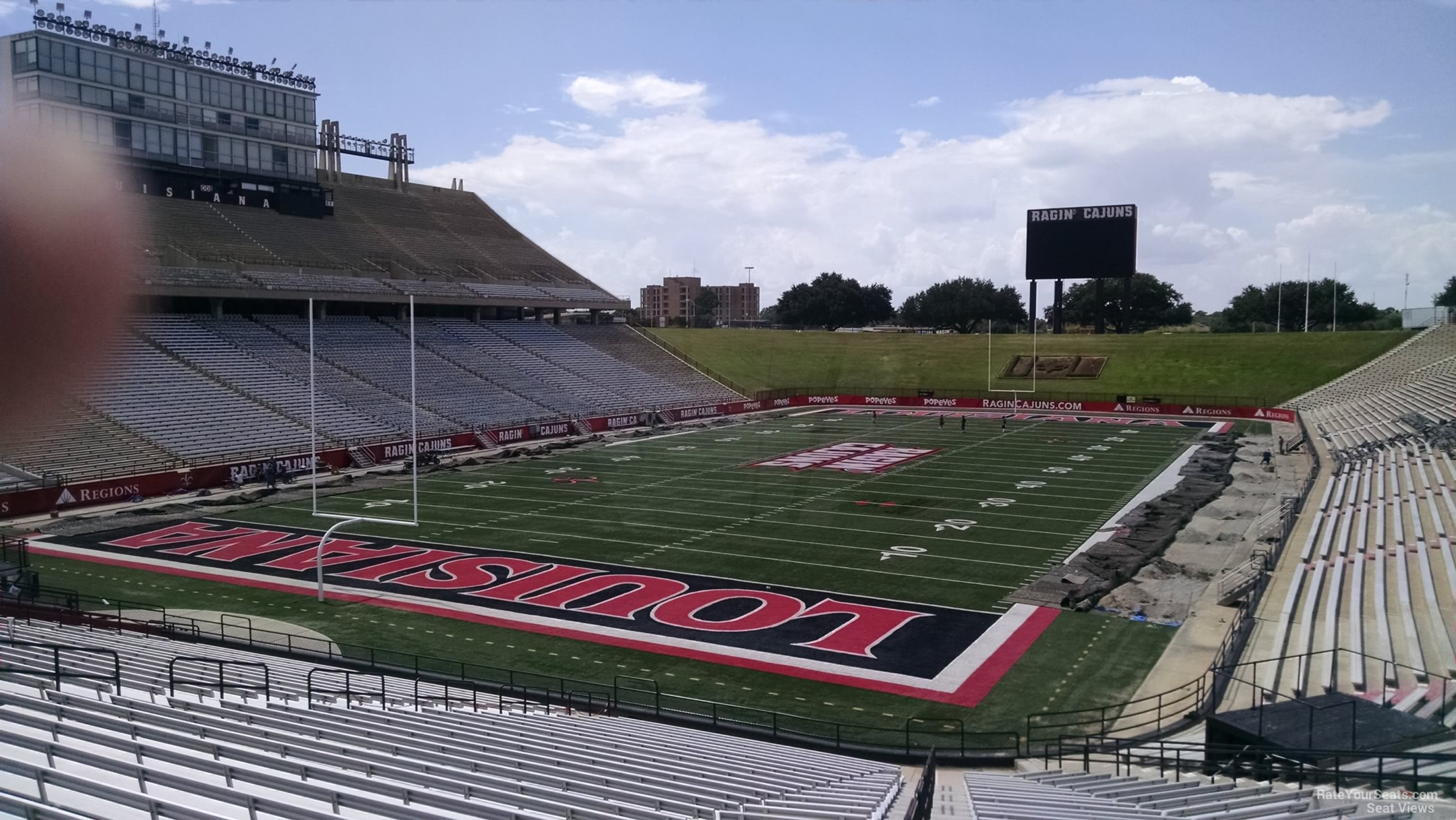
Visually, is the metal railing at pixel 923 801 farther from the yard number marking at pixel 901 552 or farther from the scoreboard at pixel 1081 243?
the scoreboard at pixel 1081 243

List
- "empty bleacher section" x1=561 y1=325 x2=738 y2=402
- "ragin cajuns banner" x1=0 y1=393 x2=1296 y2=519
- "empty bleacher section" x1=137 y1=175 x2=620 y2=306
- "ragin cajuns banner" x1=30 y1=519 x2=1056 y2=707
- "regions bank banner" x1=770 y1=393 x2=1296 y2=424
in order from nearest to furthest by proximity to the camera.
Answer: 1. "ragin cajuns banner" x1=30 y1=519 x2=1056 y2=707
2. "ragin cajuns banner" x1=0 y1=393 x2=1296 y2=519
3. "empty bleacher section" x1=137 y1=175 x2=620 y2=306
4. "regions bank banner" x1=770 y1=393 x2=1296 y2=424
5. "empty bleacher section" x1=561 y1=325 x2=738 y2=402

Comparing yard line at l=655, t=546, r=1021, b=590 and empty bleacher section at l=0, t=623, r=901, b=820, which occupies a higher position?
empty bleacher section at l=0, t=623, r=901, b=820

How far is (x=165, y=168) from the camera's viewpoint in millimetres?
40875

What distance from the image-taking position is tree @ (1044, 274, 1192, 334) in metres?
84.0

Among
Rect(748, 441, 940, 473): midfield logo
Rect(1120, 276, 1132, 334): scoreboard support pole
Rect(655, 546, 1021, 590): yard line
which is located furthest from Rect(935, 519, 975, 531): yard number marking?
Rect(1120, 276, 1132, 334): scoreboard support pole

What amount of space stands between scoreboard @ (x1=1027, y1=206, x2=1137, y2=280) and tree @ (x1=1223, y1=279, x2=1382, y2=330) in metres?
23.7

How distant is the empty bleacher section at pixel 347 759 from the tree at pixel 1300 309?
247 feet

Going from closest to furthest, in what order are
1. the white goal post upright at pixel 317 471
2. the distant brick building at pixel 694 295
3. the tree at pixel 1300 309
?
1. the white goal post upright at pixel 317 471
2. the tree at pixel 1300 309
3. the distant brick building at pixel 694 295

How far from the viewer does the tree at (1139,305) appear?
8400 centimetres

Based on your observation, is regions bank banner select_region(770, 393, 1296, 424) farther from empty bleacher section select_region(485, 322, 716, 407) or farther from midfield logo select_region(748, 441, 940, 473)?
midfield logo select_region(748, 441, 940, 473)

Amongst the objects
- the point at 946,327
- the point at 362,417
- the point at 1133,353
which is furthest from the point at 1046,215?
the point at 362,417

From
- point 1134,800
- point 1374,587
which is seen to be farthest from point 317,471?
point 1134,800

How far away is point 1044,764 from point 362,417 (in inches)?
1211

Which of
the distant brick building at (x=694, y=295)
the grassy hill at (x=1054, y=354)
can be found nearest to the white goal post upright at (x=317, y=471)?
the grassy hill at (x=1054, y=354)
